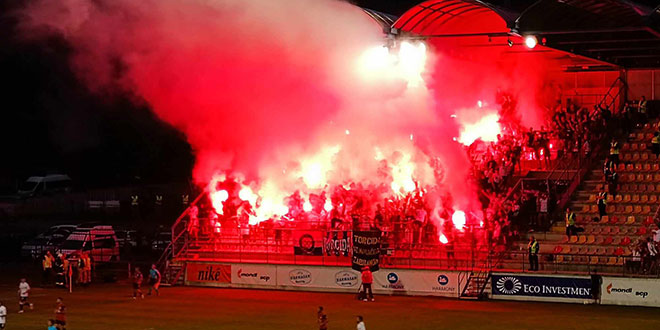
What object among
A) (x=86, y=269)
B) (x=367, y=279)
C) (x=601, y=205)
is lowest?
(x=367, y=279)

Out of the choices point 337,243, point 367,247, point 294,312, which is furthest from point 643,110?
point 294,312

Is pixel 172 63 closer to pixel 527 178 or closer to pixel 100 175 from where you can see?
pixel 527 178

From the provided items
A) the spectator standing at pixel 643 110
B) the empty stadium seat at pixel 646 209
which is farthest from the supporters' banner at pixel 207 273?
the spectator standing at pixel 643 110

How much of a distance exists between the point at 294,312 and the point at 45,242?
20057mm

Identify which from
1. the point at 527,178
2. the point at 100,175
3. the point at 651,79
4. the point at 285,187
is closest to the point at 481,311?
the point at 527,178

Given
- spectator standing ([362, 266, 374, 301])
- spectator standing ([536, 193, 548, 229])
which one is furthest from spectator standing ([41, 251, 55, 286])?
spectator standing ([536, 193, 548, 229])

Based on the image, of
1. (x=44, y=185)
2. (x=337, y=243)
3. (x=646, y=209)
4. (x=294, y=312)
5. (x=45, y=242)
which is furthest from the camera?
(x=44, y=185)

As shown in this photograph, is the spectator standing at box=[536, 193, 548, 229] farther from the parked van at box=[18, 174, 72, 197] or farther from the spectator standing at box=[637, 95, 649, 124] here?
the parked van at box=[18, 174, 72, 197]

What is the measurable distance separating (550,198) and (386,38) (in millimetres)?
8487

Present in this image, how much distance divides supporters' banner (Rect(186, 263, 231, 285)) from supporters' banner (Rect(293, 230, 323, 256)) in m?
2.78

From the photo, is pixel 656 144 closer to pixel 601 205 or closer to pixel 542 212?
pixel 601 205

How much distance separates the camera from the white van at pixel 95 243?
145 ft

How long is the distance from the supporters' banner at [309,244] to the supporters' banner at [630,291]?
10.2 metres

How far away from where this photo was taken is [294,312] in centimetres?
3173
